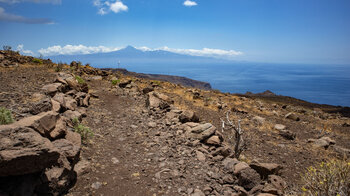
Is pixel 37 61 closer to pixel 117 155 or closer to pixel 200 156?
pixel 117 155

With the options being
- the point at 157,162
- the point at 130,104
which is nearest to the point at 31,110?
the point at 157,162

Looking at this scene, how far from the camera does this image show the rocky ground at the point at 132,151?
133 inches

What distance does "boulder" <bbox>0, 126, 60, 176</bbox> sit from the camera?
2896mm

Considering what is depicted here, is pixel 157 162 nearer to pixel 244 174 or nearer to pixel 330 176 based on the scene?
pixel 244 174

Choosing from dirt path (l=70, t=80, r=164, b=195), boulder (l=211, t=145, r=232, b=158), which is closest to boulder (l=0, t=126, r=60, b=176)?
dirt path (l=70, t=80, r=164, b=195)

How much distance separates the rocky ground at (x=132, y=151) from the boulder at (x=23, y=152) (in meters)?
0.01

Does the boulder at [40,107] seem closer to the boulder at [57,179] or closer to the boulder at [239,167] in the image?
the boulder at [57,179]

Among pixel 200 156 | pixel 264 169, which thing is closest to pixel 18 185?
pixel 200 156

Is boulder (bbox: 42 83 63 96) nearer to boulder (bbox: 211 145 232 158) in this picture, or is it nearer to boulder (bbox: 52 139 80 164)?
boulder (bbox: 52 139 80 164)

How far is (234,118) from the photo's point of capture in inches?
462

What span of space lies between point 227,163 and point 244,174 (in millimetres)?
714

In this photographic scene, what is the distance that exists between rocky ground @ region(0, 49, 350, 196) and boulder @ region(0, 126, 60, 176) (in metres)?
0.01

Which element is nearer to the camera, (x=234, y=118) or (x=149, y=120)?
(x=149, y=120)

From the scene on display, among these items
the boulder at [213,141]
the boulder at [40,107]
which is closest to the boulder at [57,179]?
A: the boulder at [40,107]
